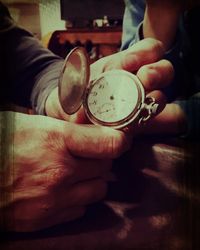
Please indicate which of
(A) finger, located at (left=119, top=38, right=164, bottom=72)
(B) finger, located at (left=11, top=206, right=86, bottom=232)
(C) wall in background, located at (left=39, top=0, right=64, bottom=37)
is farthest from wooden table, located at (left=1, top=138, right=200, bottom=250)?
(C) wall in background, located at (left=39, top=0, right=64, bottom=37)

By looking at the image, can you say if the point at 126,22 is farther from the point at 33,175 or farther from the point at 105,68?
the point at 33,175

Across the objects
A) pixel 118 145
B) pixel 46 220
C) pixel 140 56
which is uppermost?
pixel 140 56

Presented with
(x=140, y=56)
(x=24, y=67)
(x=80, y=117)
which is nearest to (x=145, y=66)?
(x=140, y=56)

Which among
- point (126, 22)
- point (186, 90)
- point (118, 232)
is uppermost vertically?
point (126, 22)

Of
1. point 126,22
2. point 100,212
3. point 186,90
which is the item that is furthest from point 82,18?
point 100,212

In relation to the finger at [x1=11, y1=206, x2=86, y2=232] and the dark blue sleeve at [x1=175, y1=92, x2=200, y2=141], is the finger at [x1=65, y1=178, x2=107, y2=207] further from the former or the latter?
the dark blue sleeve at [x1=175, y1=92, x2=200, y2=141]

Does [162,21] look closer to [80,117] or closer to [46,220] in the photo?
[80,117]
